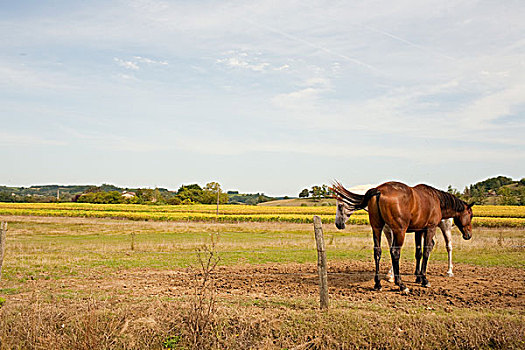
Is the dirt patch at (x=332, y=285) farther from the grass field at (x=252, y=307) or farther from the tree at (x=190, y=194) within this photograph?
the tree at (x=190, y=194)

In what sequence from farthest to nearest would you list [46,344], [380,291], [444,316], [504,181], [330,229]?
[504,181]
[330,229]
[380,291]
[444,316]
[46,344]

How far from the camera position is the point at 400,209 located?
9688mm

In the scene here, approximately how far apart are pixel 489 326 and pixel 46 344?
6.97 metres

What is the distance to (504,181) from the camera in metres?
96.1

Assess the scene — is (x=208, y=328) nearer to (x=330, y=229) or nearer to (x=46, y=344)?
(x=46, y=344)

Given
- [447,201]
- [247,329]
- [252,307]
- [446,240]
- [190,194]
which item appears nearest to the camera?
[247,329]

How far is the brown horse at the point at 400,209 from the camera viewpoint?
9.68m

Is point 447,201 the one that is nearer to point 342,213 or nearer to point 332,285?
point 342,213

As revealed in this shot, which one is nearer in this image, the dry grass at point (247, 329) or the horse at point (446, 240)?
the dry grass at point (247, 329)

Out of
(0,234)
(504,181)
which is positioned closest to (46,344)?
(0,234)

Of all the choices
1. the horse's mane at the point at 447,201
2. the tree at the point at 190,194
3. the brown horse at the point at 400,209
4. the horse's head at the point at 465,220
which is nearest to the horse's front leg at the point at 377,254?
the brown horse at the point at 400,209

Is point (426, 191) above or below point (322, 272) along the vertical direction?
above

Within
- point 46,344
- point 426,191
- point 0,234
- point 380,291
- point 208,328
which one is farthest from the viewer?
point 426,191

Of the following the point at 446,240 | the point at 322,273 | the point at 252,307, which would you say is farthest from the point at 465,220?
the point at 252,307
